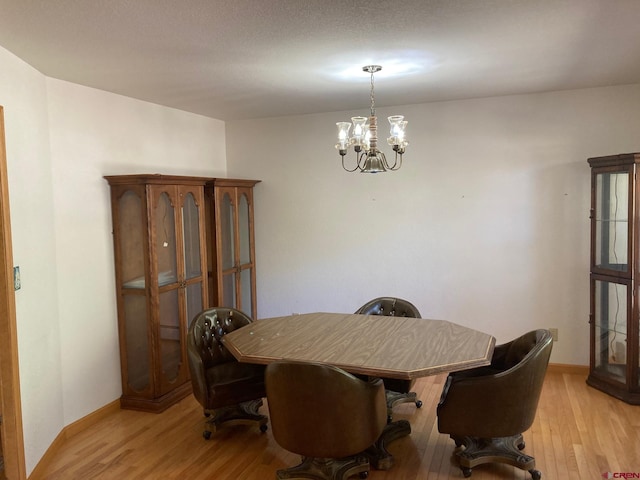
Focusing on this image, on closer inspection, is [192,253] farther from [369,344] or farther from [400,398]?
[400,398]

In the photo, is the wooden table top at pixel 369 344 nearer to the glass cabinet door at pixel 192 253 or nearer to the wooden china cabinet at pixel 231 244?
the glass cabinet door at pixel 192 253

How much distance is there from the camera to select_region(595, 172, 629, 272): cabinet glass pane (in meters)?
3.81

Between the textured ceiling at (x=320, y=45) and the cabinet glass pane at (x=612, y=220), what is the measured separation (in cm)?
79

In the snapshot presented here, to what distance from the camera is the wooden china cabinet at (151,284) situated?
380 centimetres

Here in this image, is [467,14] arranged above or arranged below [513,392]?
above

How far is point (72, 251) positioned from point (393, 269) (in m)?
2.82

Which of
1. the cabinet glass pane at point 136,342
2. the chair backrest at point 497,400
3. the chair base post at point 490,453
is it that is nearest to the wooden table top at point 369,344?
the chair backrest at point 497,400

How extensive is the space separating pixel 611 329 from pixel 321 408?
2769 millimetres

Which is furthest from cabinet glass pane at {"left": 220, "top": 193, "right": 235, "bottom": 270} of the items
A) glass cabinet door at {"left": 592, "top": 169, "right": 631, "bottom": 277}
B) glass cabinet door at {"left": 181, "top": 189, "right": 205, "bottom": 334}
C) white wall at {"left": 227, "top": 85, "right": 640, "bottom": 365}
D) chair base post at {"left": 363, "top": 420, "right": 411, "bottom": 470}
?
glass cabinet door at {"left": 592, "top": 169, "right": 631, "bottom": 277}

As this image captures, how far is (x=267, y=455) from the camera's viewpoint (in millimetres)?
3139

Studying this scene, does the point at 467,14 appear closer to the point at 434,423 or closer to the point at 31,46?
the point at 31,46

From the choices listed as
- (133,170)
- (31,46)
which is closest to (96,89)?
(133,170)

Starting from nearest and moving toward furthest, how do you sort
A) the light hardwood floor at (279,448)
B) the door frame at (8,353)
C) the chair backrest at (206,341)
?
the door frame at (8,353) < the light hardwood floor at (279,448) < the chair backrest at (206,341)

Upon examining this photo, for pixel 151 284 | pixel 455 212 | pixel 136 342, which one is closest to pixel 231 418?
pixel 136 342
